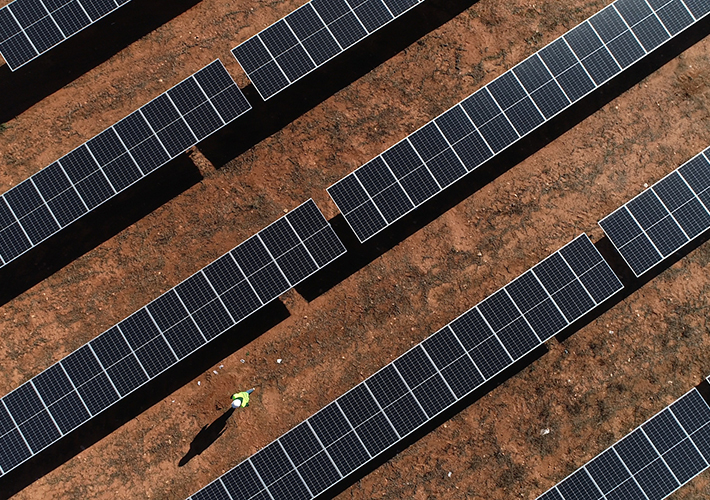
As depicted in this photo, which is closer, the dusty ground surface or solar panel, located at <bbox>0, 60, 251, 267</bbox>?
solar panel, located at <bbox>0, 60, 251, 267</bbox>

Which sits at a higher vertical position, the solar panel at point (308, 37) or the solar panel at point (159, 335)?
the solar panel at point (308, 37)

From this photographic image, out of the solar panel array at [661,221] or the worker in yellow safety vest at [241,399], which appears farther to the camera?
the solar panel array at [661,221]

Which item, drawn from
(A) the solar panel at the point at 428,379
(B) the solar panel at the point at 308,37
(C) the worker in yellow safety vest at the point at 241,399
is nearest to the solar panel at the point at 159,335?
(C) the worker in yellow safety vest at the point at 241,399

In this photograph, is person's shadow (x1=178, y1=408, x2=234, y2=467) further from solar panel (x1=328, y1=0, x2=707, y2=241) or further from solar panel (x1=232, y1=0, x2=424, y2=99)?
solar panel (x1=232, y1=0, x2=424, y2=99)

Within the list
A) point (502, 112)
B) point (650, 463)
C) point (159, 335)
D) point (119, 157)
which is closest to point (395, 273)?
point (502, 112)

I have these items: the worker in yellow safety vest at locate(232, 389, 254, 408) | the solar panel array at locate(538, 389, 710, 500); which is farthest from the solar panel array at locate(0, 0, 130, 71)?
A: the solar panel array at locate(538, 389, 710, 500)

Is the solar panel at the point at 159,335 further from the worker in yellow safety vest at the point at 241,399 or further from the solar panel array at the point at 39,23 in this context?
the solar panel array at the point at 39,23
